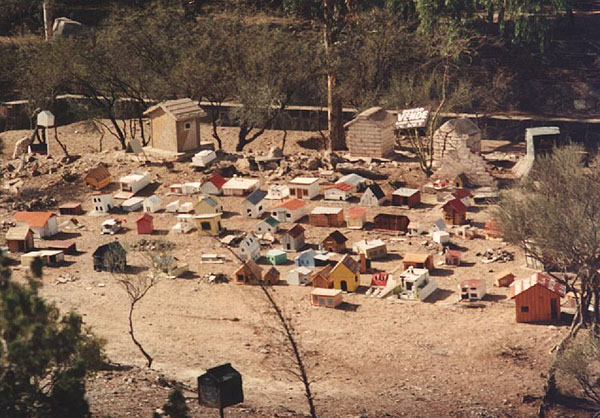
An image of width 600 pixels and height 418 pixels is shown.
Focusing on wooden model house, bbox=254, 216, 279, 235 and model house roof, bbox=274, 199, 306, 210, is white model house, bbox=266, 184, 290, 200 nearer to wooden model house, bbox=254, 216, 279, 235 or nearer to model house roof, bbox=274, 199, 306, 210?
model house roof, bbox=274, 199, 306, 210

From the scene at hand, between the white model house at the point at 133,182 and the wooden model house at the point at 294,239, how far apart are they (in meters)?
7.70

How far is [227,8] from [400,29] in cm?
1523

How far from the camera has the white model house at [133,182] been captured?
40.8 metres

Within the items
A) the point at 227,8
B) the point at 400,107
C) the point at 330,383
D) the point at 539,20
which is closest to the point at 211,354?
the point at 330,383

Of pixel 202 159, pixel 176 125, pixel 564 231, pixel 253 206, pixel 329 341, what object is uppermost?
pixel 176 125

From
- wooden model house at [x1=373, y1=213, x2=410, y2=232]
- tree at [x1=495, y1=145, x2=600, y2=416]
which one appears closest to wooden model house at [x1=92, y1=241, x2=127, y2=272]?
wooden model house at [x1=373, y1=213, x2=410, y2=232]

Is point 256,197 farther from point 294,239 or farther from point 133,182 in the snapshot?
point 133,182

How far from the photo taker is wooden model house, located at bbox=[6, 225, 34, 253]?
35562mm

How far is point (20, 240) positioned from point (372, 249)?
35.3 feet

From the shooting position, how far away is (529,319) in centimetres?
2897

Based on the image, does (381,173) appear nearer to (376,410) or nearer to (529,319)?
(529,319)

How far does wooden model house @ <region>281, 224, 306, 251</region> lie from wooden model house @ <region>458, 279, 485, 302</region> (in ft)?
20.8

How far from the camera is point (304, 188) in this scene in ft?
130

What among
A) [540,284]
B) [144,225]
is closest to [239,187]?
[144,225]
